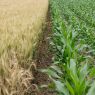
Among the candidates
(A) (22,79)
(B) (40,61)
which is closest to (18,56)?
(A) (22,79)

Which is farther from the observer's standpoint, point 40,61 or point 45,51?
point 45,51

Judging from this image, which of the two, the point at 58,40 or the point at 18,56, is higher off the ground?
the point at 18,56

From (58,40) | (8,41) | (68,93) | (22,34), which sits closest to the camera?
(68,93)

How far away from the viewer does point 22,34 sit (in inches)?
210

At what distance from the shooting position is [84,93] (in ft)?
11.9

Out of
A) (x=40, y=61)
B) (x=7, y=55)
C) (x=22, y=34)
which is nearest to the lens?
(x=7, y=55)

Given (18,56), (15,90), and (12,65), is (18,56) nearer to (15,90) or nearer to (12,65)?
(12,65)

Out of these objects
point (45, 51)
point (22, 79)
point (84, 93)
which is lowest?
point (45, 51)

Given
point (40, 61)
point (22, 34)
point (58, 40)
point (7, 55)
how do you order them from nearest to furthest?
1. point (7, 55)
2. point (22, 34)
3. point (40, 61)
4. point (58, 40)

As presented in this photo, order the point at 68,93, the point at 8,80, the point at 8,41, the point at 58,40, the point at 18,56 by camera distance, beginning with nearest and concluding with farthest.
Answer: the point at 8,80 < the point at 68,93 < the point at 18,56 < the point at 8,41 < the point at 58,40

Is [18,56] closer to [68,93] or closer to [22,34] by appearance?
[68,93]

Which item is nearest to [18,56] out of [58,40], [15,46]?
[15,46]

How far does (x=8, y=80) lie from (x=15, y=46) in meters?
1.17

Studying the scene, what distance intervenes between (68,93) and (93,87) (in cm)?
34
